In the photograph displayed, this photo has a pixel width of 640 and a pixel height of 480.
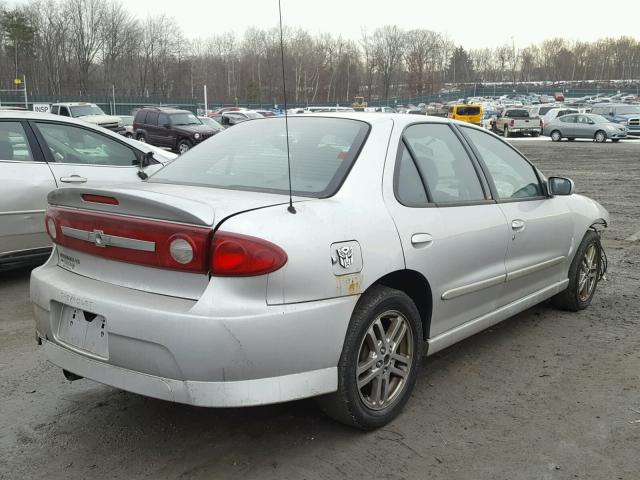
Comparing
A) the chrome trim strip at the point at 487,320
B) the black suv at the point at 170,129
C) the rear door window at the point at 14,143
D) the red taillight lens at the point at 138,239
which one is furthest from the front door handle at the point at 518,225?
the black suv at the point at 170,129

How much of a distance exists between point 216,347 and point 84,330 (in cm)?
72

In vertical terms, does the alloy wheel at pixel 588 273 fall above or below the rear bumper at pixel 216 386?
below

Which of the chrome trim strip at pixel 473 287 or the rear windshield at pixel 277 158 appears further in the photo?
the chrome trim strip at pixel 473 287

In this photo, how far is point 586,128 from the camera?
32.1 meters

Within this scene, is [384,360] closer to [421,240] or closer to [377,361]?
[377,361]

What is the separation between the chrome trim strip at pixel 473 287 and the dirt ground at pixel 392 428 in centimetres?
55

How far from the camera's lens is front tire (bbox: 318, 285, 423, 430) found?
110 inches

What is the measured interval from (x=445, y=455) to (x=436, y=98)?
96865 millimetres

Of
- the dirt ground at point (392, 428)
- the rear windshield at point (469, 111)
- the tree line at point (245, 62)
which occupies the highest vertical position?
the tree line at point (245, 62)

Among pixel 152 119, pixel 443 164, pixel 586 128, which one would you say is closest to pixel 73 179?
pixel 443 164

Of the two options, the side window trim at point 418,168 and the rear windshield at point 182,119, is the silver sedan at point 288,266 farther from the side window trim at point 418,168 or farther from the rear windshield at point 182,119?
the rear windshield at point 182,119

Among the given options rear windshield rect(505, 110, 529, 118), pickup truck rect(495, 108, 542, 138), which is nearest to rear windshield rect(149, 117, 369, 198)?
pickup truck rect(495, 108, 542, 138)

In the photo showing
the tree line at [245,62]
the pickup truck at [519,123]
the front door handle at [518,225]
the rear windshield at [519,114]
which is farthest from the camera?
the tree line at [245,62]

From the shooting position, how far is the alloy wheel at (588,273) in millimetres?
5008
